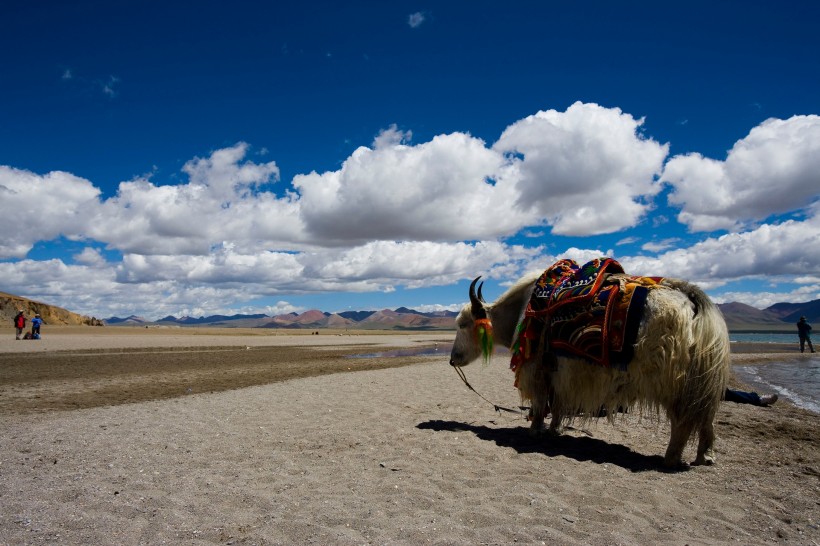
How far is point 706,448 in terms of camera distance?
528cm

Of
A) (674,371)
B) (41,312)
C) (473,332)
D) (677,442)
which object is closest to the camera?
(674,371)

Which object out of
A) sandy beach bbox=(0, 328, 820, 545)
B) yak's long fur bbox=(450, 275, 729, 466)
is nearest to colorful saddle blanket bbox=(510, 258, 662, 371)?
yak's long fur bbox=(450, 275, 729, 466)

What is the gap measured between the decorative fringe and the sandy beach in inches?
47.5

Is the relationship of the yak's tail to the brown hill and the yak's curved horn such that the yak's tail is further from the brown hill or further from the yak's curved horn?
the brown hill

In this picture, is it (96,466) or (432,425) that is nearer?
(96,466)

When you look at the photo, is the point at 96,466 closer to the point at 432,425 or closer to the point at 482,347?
the point at 432,425

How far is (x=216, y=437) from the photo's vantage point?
662 cm

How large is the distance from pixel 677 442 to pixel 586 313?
5.48ft

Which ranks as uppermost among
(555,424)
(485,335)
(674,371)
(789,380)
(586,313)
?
(586,313)

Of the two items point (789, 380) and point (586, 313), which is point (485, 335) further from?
point (789, 380)

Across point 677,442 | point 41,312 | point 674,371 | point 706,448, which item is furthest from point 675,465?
point 41,312

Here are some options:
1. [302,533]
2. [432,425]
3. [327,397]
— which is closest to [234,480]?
[302,533]

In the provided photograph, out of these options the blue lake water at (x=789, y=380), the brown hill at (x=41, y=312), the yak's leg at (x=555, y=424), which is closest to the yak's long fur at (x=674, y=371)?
the yak's leg at (x=555, y=424)

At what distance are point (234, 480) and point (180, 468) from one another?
32.7 inches
